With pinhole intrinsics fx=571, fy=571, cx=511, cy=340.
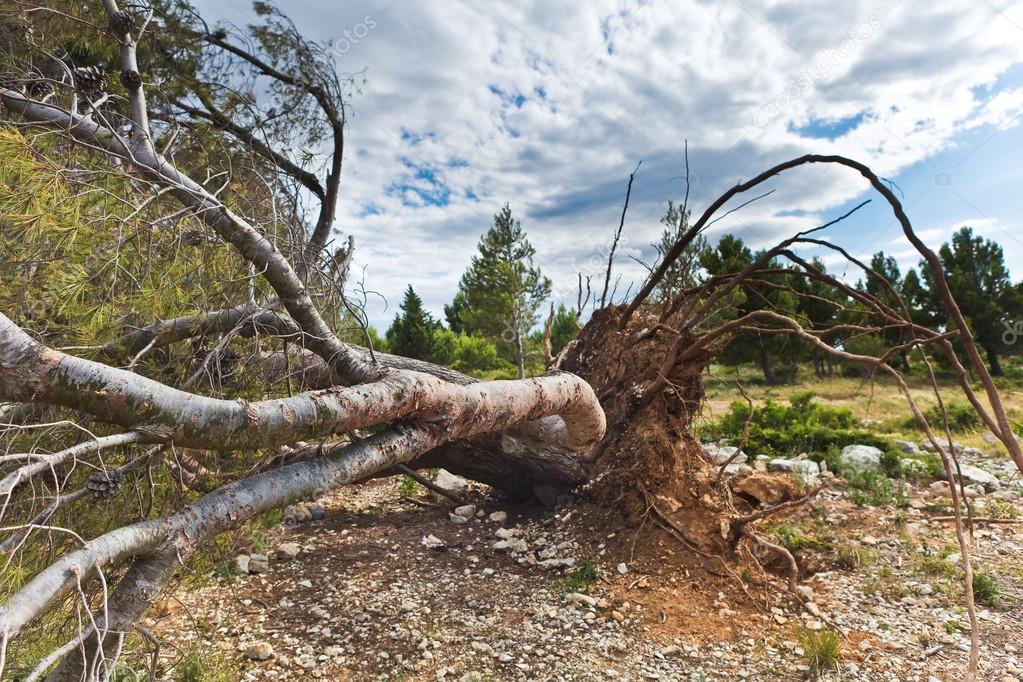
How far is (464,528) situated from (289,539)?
4.88 feet

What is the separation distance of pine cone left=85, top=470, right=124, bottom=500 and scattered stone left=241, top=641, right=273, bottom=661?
1.57m

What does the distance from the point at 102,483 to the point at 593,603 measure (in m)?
2.71

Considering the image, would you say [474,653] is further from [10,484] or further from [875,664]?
[10,484]

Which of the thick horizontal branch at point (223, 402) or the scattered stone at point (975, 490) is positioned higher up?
the thick horizontal branch at point (223, 402)

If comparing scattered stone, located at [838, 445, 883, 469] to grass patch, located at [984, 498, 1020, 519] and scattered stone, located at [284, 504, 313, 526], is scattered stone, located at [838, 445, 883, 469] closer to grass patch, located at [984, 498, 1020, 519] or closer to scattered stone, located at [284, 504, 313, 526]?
grass patch, located at [984, 498, 1020, 519]

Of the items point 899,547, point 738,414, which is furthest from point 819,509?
point 738,414

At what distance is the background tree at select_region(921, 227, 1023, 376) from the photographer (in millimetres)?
19266

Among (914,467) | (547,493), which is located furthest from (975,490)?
(547,493)

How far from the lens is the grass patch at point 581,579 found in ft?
12.2

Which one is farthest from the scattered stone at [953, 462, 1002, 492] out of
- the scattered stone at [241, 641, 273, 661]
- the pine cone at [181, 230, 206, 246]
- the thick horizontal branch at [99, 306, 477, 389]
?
the pine cone at [181, 230, 206, 246]

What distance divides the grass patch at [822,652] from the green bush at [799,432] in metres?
3.72

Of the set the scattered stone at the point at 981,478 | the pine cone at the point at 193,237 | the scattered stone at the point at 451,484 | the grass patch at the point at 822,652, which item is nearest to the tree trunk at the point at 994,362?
the scattered stone at the point at 981,478

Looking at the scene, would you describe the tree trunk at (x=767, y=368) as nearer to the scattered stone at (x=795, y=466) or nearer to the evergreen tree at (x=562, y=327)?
the evergreen tree at (x=562, y=327)

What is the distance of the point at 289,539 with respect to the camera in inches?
192
